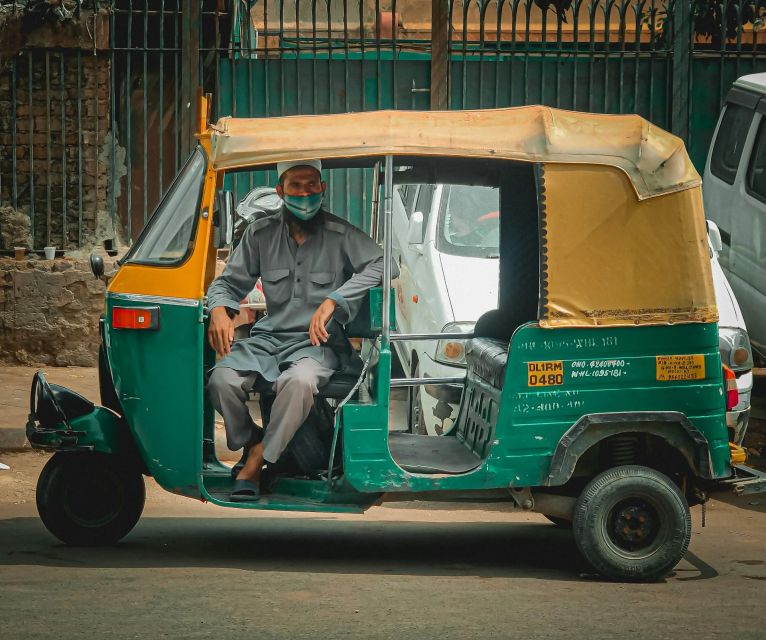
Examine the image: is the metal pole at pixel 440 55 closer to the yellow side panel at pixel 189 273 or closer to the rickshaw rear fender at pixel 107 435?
the yellow side panel at pixel 189 273

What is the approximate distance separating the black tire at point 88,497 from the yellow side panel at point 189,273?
81cm

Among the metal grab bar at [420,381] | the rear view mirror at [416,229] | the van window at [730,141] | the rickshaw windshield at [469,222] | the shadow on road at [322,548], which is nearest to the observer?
→ the shadow on road at [322,548]

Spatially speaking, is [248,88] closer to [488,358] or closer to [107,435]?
[488,358]

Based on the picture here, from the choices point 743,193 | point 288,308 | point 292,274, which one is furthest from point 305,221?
point 743,193

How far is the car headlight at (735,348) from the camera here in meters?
8.05

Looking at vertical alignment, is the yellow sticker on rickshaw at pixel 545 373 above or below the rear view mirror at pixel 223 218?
below

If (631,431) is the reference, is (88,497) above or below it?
below

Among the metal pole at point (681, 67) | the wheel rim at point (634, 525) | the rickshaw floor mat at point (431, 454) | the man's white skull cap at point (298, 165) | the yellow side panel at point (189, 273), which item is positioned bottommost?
the wheel rim at point (634, 525)

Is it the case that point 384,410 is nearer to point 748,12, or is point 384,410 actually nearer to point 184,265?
point 184,265

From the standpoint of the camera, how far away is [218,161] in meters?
5.60

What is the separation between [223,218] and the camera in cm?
583

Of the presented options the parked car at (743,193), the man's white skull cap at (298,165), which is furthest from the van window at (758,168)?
the man's white skull cap at (298,165)

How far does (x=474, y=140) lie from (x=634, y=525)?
1.81m

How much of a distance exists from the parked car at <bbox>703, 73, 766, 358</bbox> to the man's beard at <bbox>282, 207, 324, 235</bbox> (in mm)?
4736
